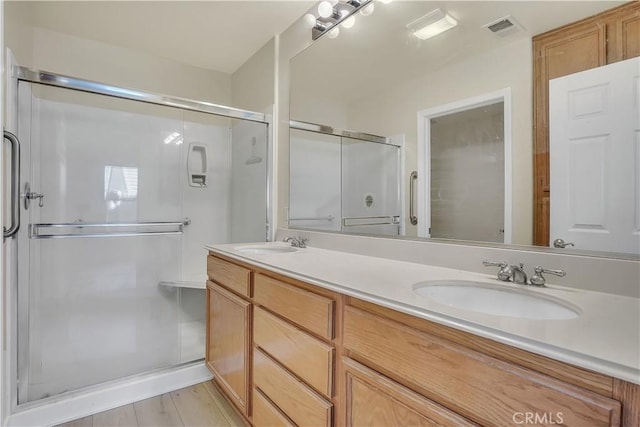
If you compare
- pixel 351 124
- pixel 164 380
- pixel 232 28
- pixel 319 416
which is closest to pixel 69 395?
pixel 164 380

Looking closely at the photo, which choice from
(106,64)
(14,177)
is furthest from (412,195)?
(106,64)

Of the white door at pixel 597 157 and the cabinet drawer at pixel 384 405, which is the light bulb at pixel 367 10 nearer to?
the white door at pixel 597 157

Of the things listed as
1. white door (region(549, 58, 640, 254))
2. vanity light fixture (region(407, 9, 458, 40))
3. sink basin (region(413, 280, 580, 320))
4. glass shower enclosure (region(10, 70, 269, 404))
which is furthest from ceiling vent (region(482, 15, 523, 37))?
glass shower enclosure (region(10, 70, 269, 404))

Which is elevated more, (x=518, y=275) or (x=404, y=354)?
(x=518, y=275)

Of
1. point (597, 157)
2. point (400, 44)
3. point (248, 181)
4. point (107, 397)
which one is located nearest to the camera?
point (597, 157)

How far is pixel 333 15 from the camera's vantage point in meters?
1.89

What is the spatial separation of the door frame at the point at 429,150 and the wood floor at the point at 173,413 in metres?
1.44

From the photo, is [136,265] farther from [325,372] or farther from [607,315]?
[607,315]

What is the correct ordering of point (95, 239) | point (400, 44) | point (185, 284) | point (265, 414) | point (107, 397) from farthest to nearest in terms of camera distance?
1. point (185, 284)
2. point (95, 239)
3. point (107, 397)
4. point (400, 44)
5. point (265, 414)

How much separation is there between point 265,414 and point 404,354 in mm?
845

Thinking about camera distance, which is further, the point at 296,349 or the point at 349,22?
the point at 349,22

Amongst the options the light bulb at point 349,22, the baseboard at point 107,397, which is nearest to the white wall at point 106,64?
the light bulb at point 349,22

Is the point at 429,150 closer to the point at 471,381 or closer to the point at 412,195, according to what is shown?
the point at 412,195

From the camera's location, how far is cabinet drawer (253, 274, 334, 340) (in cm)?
101
